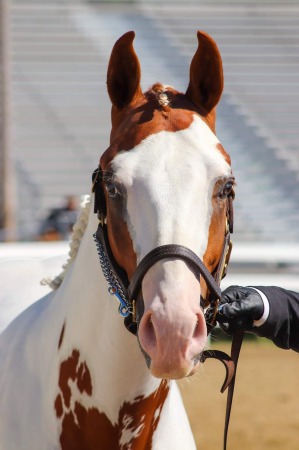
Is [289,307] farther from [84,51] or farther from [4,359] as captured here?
[84,51]

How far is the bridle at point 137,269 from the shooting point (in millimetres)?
2158

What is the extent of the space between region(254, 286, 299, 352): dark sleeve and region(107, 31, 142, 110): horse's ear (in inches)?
30.9

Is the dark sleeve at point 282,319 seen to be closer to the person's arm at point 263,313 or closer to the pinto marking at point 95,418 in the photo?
the person's arm at point 263,313

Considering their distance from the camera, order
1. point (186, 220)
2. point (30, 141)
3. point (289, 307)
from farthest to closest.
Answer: point (30, 141), point (289, 307), point (186, 220)

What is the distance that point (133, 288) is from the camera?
7.28ft

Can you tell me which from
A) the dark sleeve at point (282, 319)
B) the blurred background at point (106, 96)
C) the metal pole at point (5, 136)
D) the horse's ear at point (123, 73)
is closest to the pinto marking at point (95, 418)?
the dark sleeve at point (282, 319)

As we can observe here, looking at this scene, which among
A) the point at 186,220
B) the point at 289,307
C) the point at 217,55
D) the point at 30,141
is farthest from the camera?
the point at 30,141

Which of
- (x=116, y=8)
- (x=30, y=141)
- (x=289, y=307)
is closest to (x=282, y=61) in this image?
(x=116, y=8)

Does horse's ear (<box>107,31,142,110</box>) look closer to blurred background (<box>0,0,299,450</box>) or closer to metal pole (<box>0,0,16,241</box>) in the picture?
metal pole (<box>0,0,16,241</box>)

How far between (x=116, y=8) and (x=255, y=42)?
2282 mm

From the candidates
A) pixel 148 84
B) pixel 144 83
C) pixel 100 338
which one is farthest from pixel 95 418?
Result: pixel 144 83

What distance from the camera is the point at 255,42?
1399 centimetres

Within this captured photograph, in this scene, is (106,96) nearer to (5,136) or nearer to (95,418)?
(5,136)

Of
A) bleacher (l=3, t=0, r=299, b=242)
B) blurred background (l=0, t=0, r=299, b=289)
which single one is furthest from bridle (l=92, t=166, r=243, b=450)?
bleacher (l=3, t=0, r=299, b=242)
